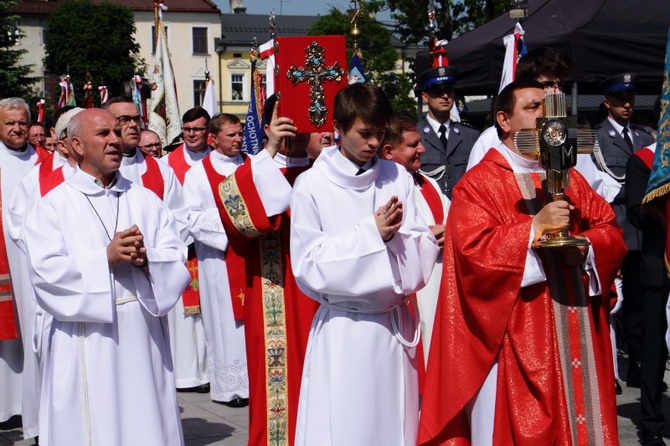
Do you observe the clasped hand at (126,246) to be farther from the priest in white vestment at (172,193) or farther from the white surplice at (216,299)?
the white surplice at (216,299)

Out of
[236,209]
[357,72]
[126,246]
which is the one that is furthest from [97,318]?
[357,72]

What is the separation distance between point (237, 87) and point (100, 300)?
79.2 metres

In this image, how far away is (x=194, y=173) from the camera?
355 inches

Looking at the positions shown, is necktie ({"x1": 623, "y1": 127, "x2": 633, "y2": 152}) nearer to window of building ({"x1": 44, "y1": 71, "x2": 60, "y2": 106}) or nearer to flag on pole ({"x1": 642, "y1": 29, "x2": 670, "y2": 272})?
flag on pole ({"x1": 642, "y1": 29, "x2": 670, "y2": 272})

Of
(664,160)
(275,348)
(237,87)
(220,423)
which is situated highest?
(237,87)

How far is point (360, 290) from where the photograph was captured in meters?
4.84

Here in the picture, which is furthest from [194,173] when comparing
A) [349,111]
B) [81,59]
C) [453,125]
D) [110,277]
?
[81,59]

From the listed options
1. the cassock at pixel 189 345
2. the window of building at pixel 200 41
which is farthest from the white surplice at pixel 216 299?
the window of building at pixel 200 41

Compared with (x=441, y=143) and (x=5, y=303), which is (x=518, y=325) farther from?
(x=5, y=303)

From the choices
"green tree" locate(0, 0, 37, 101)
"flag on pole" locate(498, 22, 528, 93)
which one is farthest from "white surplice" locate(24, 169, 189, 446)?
"green tree" locate(0, 0, 37, 101)

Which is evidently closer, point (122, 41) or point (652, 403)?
point (652, 403)

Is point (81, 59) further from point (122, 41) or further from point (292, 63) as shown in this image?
point (292, 63)

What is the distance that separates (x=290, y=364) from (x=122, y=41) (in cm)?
6410

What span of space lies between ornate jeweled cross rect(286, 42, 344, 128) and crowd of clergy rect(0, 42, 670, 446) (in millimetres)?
145
